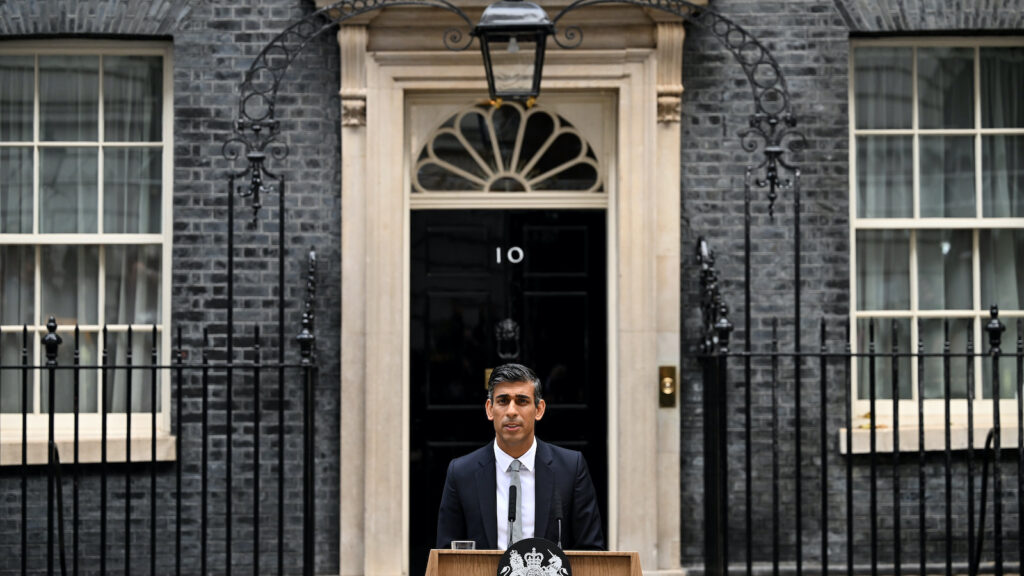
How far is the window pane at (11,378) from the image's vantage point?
308 inches

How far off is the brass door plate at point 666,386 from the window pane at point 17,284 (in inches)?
150

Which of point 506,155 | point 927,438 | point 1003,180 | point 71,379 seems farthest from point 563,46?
point 71,379

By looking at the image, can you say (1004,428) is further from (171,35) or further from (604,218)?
(171,35)

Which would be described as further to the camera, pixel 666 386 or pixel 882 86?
pixel 882 86

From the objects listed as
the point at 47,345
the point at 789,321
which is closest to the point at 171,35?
the point at 47,345

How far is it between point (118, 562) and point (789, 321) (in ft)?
13.8

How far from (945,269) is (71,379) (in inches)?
213

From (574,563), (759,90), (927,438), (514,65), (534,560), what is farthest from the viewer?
(759,90)

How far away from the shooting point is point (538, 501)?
13.8 ft

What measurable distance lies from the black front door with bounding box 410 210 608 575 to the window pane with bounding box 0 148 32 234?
2380 millimetres

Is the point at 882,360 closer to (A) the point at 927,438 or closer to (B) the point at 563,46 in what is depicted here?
(A) the point at 927,438

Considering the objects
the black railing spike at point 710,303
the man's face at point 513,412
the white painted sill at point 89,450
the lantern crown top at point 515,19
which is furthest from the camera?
the white painted sill at point 89,450

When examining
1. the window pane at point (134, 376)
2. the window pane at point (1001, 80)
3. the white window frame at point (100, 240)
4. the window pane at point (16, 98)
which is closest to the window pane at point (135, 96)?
the white window frame at point (100, 240)

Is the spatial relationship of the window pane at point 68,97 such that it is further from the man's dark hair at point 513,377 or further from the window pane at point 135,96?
the man's dark hair at point 513,377
